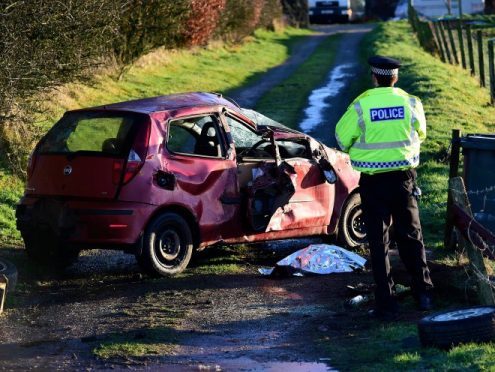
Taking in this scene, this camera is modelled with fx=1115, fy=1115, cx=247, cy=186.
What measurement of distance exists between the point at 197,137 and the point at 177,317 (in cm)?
268

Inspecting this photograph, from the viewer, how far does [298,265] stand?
33.8ft

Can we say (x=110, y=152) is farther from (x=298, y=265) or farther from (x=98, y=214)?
(x=298, y=265)

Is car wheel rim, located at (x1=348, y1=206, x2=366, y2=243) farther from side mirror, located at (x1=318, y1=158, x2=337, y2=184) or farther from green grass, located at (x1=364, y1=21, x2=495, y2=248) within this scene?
green grass, located at (x1=364, y1=21, x2=495, y2=248)

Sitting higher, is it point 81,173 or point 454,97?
point 81,173

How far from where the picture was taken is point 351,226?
11.6 m

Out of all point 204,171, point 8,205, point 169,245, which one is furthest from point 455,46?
point 169,245

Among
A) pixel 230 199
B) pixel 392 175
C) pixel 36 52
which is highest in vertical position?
pixel 36 52

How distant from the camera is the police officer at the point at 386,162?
8531mm

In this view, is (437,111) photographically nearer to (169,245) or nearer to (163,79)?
(163,79)

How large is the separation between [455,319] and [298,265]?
3147 mm

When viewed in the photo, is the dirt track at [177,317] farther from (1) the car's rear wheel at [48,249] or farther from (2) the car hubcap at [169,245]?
(2) the car hubcap at [169,245]

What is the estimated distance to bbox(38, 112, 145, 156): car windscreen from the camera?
10.0m

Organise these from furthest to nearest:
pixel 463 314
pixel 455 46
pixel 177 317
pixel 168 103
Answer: pixel 455 46 < pixel 168 103 < pixel 177 317 < pixel 463 314

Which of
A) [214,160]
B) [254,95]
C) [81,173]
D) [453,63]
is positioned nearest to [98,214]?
[81,173]
